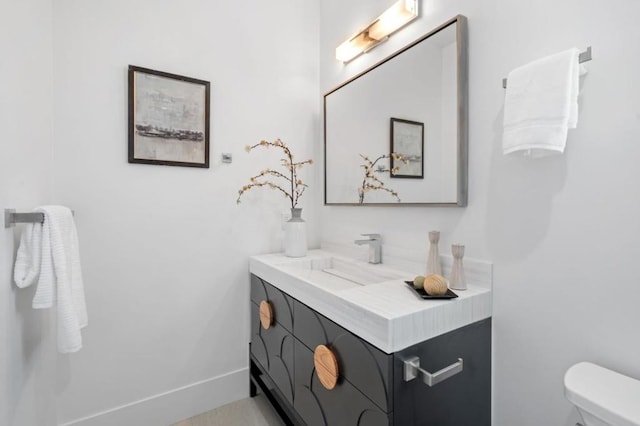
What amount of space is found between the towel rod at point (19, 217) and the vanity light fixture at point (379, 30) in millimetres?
1703

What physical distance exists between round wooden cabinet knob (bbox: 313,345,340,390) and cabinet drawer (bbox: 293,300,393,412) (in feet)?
0.05

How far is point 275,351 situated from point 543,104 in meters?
1.55

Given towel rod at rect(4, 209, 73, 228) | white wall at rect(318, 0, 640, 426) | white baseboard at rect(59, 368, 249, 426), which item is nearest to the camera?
white wall at rect(318, 0, 640, 426)

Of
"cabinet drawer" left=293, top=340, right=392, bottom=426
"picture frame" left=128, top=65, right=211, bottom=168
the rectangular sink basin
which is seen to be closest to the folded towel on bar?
"picture frame" left=128, top=65, right=211, bottom=168

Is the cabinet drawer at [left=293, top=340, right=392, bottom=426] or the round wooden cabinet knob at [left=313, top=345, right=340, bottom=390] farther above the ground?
A: the round wooden cabinet knob at [left=313, top=345, right=340, bottom=390]

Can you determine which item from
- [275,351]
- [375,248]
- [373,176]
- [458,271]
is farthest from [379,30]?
[275,351]

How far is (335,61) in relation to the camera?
6.77 feet

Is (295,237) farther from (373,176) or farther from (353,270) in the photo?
(373,176)

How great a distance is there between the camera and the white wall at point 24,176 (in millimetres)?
958

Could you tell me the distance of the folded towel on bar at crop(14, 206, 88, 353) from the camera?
3.43ft

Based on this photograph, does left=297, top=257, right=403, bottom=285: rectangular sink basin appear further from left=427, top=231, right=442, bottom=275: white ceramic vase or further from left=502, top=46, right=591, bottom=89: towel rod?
left=502, top=46, right=591, bottom=89: towel rod

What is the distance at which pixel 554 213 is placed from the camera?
1009mm

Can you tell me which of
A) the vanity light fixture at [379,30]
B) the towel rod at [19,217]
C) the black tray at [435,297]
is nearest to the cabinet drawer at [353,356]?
the black tray at [435,297]

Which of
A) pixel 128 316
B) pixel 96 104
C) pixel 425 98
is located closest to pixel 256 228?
pixel 128 316
